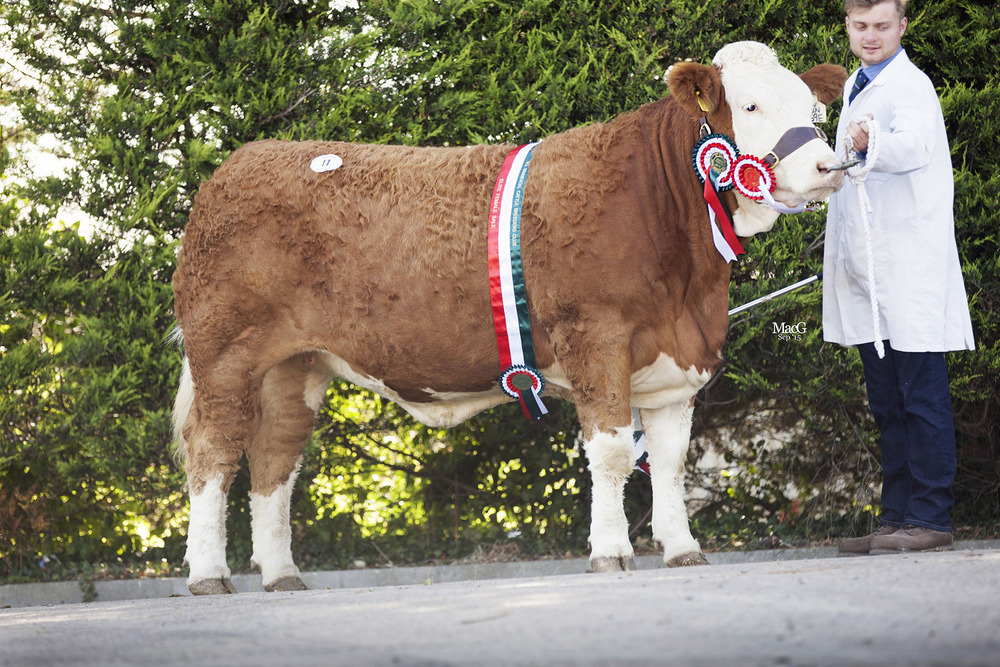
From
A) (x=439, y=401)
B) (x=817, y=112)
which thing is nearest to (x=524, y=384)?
(x=439, y=401)

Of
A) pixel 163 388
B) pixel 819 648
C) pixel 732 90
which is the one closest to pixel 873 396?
pixel 732 90

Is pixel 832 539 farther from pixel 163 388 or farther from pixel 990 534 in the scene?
pixel 163 388

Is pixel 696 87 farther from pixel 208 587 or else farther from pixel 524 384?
pixel 208 587

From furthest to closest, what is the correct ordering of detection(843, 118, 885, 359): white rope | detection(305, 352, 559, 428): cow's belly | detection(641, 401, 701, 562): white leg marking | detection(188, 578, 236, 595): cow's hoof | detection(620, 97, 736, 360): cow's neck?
1. detection(305, 352, 559, 428): cow's belly
2. detection(188, 578, 236, 595): cow's hoof
3. detection(641, 401, 701, 562): white leg marking
4. detection(620, 97, 736, 360): cow's neck
5. detection(843, 118, 885, 359): white rope

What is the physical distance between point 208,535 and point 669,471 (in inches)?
72.2

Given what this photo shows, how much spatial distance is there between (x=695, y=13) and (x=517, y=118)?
38.8 inches

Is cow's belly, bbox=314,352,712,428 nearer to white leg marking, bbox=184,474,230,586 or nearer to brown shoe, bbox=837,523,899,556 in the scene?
white leg marking, bbox=184,474,230,586

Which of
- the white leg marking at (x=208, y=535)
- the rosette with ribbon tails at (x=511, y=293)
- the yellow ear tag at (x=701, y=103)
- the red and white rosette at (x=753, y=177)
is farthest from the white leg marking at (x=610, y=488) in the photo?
the white leg marking at (x=208, y=535)

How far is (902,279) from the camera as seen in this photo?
361 cm

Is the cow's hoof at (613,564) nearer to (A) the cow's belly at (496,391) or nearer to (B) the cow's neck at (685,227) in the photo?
(A) the cow's belly at (496,391)

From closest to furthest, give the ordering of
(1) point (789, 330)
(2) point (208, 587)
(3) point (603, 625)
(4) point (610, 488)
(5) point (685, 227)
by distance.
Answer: (3) point (603, 625)
(4) point (610, 488)
(5) point (685, 227)
(2) point (208, 587)
(1) point (789, 330)

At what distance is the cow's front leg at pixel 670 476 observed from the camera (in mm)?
3620

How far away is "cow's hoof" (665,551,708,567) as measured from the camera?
3557mm

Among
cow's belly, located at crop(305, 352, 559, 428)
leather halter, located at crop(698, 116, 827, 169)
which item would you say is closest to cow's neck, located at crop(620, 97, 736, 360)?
leather halter, located at crop(698, 116, 827, 169)
